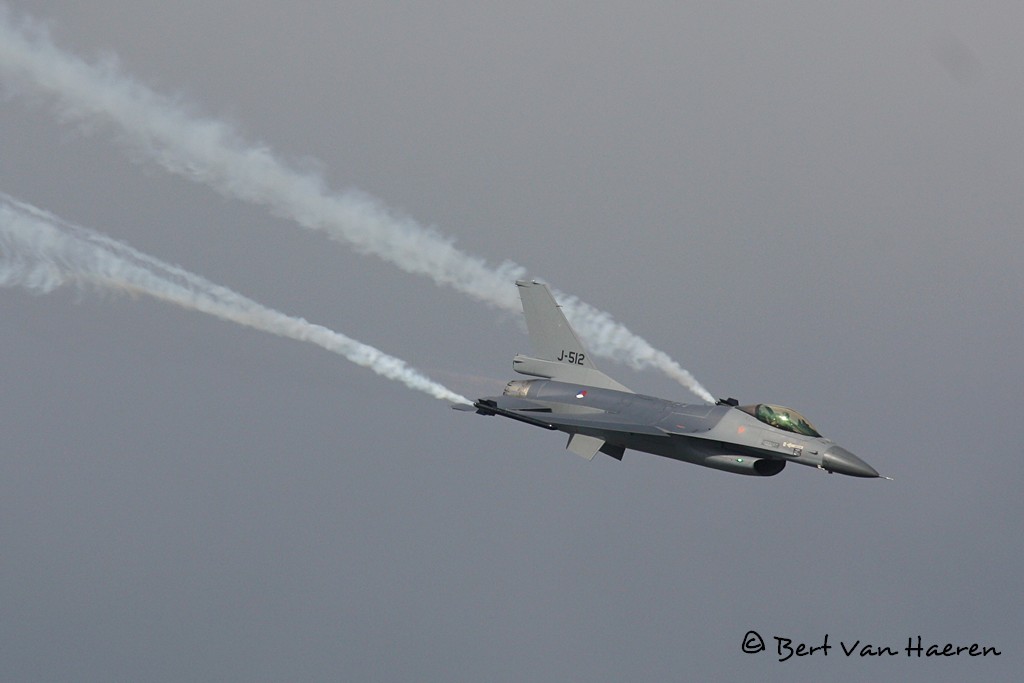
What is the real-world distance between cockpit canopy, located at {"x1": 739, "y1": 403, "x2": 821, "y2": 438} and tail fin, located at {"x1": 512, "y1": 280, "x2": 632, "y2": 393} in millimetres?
6067

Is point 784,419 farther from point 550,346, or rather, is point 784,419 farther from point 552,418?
point 550,346

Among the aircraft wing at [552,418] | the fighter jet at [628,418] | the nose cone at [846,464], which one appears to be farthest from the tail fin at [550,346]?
the nose cone at [846,464]

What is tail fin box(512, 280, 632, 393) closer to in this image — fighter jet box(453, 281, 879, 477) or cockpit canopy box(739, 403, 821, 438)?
fighter jet box(453, 281, 879, 477)

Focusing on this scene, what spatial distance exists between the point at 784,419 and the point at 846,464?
250cm

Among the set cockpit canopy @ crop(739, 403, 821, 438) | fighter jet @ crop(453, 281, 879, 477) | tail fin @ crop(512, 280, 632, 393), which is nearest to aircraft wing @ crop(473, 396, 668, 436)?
fighter jet @ crop(453, 281, 879, 477)

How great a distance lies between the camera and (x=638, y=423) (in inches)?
1592

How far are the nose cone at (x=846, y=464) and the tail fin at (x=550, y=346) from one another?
857 centimetres

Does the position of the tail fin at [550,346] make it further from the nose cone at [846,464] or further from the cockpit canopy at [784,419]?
the nose cone at [846,464]

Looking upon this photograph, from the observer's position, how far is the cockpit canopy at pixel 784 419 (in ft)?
127

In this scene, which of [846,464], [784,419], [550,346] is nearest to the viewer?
[846,464]

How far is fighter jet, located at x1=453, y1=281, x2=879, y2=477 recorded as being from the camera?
127 feet

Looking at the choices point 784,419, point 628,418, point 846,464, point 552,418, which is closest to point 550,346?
point 552,418

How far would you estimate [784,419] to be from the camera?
128 feet

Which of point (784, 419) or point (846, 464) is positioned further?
point (784, 419)
